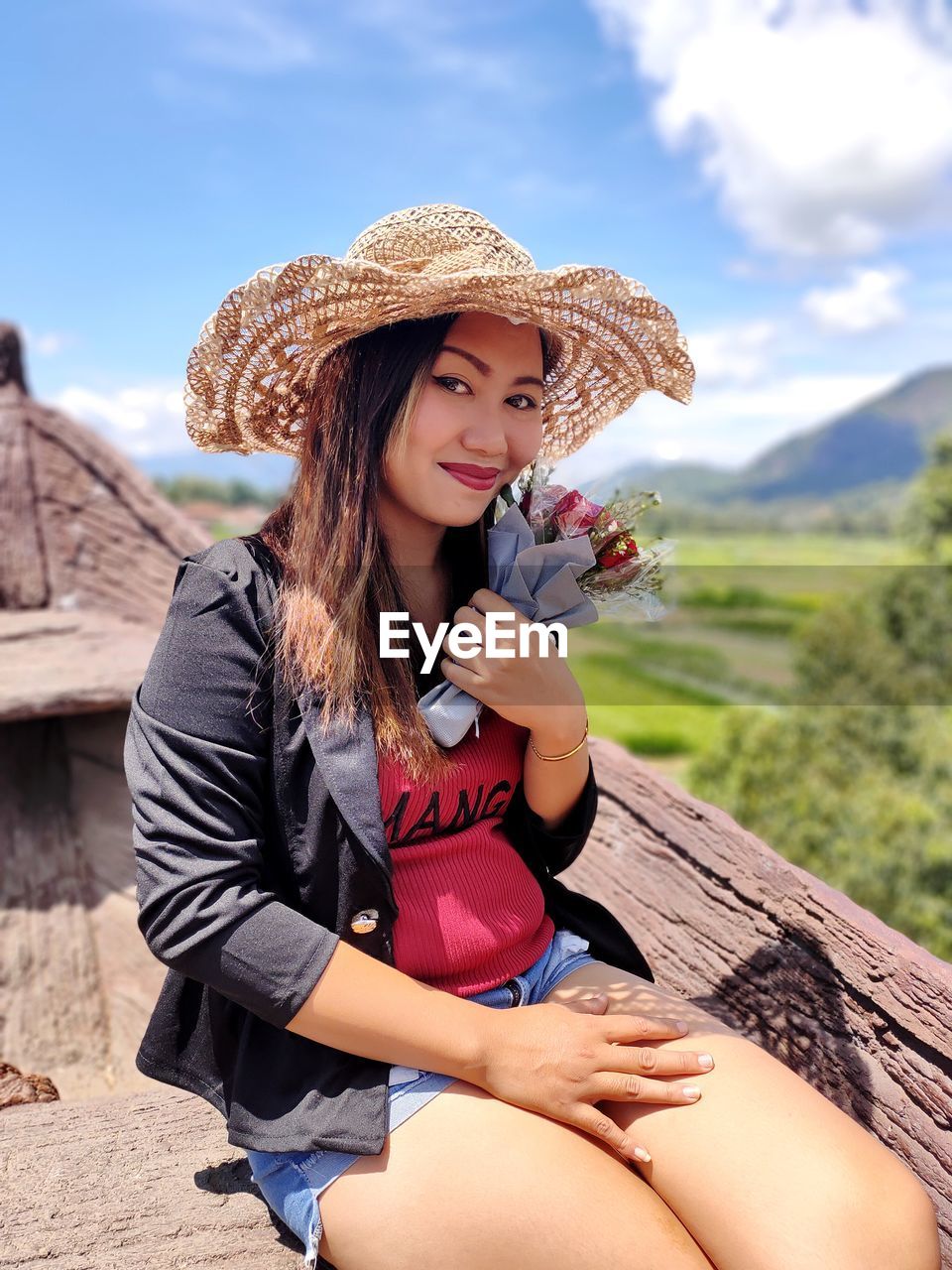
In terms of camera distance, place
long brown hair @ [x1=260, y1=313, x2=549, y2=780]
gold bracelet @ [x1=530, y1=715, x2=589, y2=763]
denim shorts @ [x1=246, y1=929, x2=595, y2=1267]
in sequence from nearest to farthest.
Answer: denim shorts @ [x1=246, y1=929, x2=595, y2=1267] < long brown hair @ [x1=260, y1=313, x2=549, y2=780] < gold bracelet @ [x1=530, y1=715, x2=589, y2=763]

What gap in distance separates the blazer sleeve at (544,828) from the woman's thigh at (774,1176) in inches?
15.3

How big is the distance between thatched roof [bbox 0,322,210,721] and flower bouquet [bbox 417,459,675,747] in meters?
A: 2.42

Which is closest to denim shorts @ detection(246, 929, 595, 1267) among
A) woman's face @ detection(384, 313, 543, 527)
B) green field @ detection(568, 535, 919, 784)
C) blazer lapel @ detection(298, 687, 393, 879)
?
blazer lapel @ detection(298, 687, 393, 879)

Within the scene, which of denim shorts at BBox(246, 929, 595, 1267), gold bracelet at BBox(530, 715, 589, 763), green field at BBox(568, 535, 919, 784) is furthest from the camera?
green field at BBox(568, 535, 919, 784)

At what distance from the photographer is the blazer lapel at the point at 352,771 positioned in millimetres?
1404

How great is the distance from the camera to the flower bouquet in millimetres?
1593

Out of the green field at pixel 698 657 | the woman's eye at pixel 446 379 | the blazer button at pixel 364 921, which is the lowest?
the green field at pixel 698 657

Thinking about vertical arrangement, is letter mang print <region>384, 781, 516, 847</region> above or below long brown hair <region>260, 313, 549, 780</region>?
below

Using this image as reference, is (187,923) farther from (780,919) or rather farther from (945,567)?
(945,567)

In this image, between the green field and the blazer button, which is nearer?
the blazer button

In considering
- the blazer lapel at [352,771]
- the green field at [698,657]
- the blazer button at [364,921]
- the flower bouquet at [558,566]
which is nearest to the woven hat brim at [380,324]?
the flower bouquet at [558,566]

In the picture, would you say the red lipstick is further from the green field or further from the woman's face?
the green field

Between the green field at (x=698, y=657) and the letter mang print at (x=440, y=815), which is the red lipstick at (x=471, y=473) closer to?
the letter mang print at (x=440, y=815)

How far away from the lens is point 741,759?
14922 mm
